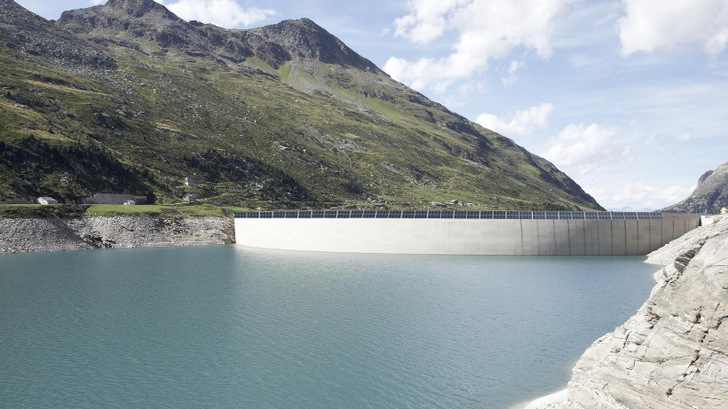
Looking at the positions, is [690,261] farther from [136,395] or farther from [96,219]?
[96,219]

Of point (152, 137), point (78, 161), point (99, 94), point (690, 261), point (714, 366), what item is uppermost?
point (99, 94)

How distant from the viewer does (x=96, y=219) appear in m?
104

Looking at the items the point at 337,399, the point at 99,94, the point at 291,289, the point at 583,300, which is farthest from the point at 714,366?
the point at 99,94

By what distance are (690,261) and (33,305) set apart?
51.8 metres

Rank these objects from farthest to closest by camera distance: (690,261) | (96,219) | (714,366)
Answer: (96,219) → (690,261) → (714,366)

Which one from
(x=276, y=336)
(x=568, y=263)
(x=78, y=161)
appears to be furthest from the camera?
(x=78, y=161)

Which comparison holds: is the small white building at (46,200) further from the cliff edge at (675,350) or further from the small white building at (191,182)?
the cliff edge at (675,350)

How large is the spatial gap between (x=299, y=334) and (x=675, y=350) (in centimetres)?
2481

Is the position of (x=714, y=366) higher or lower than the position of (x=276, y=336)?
higher

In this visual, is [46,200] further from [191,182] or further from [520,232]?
[520,232]

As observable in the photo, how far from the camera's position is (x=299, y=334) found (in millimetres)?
35781

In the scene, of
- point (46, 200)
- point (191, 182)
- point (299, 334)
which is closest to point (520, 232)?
point (299, 334)

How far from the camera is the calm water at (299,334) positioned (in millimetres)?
25328

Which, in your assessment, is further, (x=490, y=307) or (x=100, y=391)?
(x=490, y=307)
